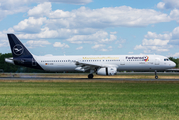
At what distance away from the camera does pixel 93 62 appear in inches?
1736

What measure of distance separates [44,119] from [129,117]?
3603 mm

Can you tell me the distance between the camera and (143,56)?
42.7m

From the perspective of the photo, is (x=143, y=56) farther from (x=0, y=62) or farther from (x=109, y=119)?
(x=0, y=62)

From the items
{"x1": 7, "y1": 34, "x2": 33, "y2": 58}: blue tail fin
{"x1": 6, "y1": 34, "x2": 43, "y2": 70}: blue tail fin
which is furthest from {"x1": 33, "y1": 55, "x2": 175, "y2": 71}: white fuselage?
{"x1": 7, "y1": 34, "x2": 33, "y2": 58}: blue tail fin

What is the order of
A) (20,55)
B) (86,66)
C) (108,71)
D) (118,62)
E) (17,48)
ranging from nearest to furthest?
(108,71)
(118,62)
(86,66)
(20,55)
(17,48)

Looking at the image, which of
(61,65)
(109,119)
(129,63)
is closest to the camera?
(109,119)

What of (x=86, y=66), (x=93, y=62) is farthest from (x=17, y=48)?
(x=93, y=62)

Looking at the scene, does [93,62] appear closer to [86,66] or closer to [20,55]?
[86,66]

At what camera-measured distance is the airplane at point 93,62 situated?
139 feet

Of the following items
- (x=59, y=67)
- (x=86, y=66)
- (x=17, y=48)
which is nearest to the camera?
(x=86, y=66)

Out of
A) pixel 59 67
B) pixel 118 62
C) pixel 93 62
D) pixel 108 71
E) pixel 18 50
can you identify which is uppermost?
pixel 18 50

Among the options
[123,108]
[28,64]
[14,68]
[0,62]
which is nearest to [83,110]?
[123,108]

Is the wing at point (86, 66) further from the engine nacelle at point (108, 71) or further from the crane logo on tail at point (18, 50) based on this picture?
the crane logo on tail at point (18, 50)

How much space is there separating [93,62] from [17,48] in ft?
49.1
